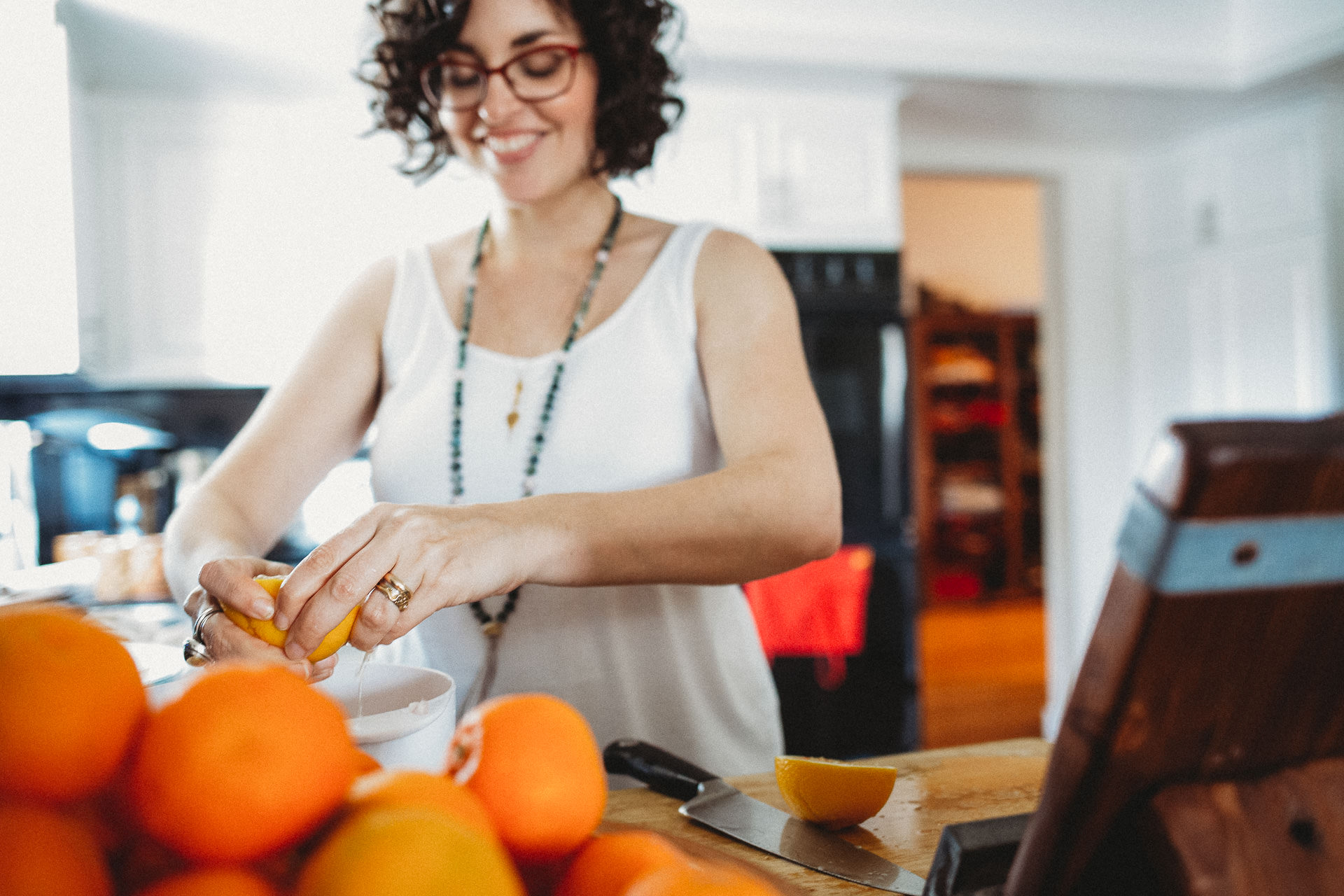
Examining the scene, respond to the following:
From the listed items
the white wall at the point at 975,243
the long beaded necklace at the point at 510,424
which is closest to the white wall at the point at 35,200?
the long beaded necklace at the point at 510,424

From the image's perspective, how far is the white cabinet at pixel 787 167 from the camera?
3.02m

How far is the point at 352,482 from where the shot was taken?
9.27ft

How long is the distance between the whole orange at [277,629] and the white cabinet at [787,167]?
2.49m

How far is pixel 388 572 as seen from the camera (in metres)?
0.63

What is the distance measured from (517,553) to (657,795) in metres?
0.24

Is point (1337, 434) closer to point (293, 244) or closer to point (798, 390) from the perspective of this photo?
point (798, 390)

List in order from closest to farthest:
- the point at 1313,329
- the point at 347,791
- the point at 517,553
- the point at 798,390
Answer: the point at 347,791, the point at 517,553, the point at 798,390, the point at 1313,329

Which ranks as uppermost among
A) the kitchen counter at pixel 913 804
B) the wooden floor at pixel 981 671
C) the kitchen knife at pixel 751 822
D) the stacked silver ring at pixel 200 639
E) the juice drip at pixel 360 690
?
the stacked silver ring at pixel 200 639

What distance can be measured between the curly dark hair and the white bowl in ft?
2.25

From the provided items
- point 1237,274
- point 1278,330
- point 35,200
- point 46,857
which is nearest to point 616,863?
point 46,857

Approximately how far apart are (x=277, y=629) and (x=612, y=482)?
49 centimetres

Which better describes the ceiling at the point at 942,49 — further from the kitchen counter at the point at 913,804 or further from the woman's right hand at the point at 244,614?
the kitchen counter at the point at 913,804

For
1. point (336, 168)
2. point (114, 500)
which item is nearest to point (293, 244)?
point (336, 168)

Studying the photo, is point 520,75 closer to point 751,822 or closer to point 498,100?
point 498,100
